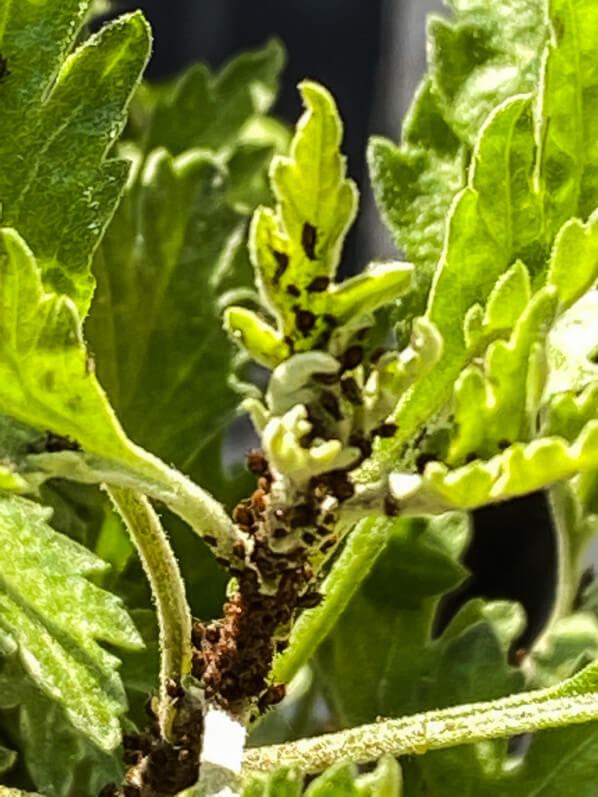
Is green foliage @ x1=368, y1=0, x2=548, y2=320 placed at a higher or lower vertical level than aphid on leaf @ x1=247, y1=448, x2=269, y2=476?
higher

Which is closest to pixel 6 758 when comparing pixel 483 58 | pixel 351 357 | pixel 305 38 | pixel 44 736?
pixel 44 736

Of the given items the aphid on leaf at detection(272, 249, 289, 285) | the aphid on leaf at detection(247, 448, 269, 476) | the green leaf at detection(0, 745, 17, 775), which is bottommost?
the green leaf at detection(0, 745, 17, 775)

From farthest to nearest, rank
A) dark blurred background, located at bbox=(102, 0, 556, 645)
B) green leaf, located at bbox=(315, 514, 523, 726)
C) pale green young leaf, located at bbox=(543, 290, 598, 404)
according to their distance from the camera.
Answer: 1. dark blurred background, located at bbox=(102, 0, 556, 645)
2. green leaf, located at bbox=(315, 514, 523, 726)
3. pale green young leaf, located at bbox=(543, 290, 598, 404)

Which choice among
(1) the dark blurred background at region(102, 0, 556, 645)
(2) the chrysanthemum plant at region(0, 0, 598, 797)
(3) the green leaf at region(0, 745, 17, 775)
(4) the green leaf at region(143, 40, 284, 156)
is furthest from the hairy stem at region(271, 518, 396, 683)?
(1) the dark blurred background at region(102, 0, 556, 645)

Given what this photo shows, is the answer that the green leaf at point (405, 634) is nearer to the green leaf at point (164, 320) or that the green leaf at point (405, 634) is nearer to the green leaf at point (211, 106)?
the green leaf at point (164, 320)

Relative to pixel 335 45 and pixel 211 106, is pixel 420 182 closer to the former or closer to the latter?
pixel 211 106

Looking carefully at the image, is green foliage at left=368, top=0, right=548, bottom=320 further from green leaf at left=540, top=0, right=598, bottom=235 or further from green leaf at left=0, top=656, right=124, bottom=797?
green leaf at left=0, top=656, right=124, bottom=797
